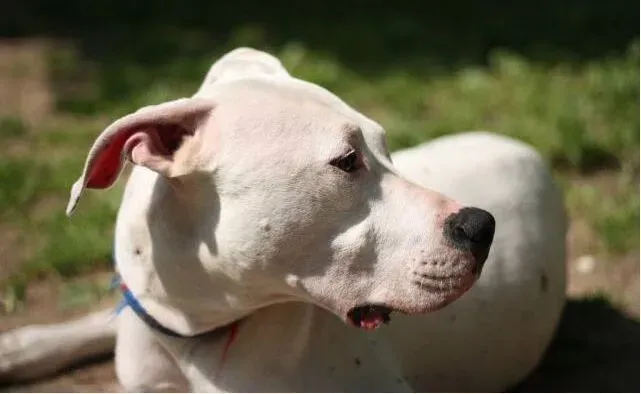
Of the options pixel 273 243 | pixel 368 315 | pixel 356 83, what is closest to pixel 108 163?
pixel 273 243

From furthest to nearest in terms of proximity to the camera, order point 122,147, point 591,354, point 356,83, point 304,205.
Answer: point 356,83 → point 591,354 → point 122,147 → point 304,205

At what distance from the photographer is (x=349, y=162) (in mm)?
2836

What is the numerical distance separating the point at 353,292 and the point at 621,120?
362cm

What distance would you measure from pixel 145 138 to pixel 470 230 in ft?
3.07

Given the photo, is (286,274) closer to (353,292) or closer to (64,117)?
(353,292)

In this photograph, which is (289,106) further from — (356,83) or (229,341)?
(356,83)

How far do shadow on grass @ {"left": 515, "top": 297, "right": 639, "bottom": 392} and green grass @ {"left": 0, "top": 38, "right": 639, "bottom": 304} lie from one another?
1.74ft

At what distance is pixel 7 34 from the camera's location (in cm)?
847

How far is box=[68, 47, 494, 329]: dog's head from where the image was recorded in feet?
9.09

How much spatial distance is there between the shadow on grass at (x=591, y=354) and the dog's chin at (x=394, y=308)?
1.27 m

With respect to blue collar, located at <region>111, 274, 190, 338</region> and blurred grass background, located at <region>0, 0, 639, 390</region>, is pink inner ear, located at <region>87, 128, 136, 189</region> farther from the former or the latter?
blurred grass background, located at <region>0, 0, 639, 390</region>

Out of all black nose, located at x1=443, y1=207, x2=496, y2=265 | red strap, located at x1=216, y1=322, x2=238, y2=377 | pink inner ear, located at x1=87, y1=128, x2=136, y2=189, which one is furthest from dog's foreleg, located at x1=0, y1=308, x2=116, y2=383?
black nose, located at x1=443, y1=207, x2=496, y2=265

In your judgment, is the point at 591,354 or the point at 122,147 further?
the point at 591,354

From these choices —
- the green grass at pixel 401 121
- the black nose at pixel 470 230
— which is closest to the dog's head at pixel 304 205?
the black nose at pixel 470 230
